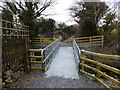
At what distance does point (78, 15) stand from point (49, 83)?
11445 mm

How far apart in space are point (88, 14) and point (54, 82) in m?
11.0

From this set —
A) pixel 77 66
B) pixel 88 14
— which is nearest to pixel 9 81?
pixel 77 66

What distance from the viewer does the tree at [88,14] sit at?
11.7m

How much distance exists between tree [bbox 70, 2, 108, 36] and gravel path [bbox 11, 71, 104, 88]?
32.4 feet

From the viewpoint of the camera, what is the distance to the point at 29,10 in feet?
36.6

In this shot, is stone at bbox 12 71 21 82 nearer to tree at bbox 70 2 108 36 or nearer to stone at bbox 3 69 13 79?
stone at bbox 3 69 13 79

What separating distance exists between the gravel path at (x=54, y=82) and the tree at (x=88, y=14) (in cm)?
987

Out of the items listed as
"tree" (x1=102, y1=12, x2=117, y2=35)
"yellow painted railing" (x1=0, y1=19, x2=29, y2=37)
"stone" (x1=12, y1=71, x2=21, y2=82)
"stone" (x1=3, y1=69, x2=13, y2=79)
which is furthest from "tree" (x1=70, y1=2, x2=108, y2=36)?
"stone" (x1=3, y1=69, x2=13, y2=79)

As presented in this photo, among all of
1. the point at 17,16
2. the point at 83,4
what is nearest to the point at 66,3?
the point at 83,4

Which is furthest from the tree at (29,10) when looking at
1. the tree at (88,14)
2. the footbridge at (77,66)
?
the footbridge at (77,66)

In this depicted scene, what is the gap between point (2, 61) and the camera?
279 centimetres

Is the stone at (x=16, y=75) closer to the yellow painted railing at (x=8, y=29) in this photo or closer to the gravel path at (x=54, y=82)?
the gravel path at (x=54, y=82)

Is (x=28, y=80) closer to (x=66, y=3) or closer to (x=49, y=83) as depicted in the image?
(x=49, y=83)

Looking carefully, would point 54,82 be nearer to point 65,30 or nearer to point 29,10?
point 29,10
